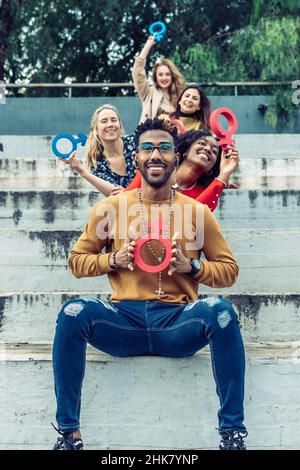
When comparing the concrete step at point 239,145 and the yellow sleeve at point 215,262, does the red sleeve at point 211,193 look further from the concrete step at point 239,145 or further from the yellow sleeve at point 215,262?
the concrete step at point 239,145

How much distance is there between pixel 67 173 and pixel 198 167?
2.75 metres

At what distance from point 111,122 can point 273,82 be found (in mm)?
6164

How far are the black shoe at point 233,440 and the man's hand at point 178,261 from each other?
666 mm

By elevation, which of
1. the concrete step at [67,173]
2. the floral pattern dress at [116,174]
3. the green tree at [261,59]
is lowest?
the floral pattern dress at [116,174]

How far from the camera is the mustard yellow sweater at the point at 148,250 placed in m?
3.94

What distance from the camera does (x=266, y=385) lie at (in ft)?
13.1

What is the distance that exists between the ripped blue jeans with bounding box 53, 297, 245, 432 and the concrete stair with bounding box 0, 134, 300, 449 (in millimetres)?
136

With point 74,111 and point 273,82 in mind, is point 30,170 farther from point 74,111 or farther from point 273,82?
point 273,82

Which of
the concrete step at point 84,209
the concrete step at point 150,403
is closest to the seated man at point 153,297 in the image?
the concrete step at point 150,403

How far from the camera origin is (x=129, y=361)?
394cm

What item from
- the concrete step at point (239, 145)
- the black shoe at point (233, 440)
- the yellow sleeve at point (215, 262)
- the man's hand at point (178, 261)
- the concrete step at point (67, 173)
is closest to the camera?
the black shoe at point (233, 440)

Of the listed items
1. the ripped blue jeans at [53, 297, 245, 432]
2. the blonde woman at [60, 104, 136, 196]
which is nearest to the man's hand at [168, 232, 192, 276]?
the ripped blue jeans at [53, 297, 245, 432]

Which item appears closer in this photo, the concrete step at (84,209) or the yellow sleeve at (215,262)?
the yellow sleeve at (215,262)
